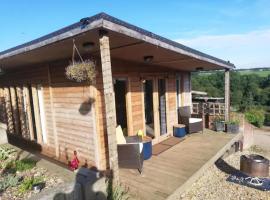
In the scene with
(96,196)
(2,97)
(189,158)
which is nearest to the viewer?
(96,196)

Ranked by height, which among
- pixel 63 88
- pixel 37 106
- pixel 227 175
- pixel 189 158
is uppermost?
pixel 63 88

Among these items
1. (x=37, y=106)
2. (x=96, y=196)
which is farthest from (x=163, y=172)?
(x=37, y=106)

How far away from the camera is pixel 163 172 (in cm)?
497

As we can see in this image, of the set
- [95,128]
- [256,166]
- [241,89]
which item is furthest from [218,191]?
[241,89]

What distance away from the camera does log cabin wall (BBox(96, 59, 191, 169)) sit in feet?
16.2

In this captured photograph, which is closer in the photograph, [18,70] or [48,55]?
[48,55]

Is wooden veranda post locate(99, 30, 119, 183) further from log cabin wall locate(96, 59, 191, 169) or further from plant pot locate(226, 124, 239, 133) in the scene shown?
plant pot locate(226, 124, 239, 133)

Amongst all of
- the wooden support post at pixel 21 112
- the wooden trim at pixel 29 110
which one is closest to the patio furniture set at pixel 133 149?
the wooden trim at pixel 29 110

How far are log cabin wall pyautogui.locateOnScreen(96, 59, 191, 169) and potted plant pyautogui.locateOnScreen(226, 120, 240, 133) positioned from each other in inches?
81.0

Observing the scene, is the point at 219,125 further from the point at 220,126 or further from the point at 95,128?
the point at 95,128

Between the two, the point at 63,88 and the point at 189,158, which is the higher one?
the point at 63,88

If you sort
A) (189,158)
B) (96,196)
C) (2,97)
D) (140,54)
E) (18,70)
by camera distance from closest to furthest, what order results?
(96,196)
(140,54)
(189,158)
(18,70)
(2,97)

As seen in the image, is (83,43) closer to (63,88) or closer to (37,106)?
(63,88)

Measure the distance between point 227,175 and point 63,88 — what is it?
4774 millimetres
